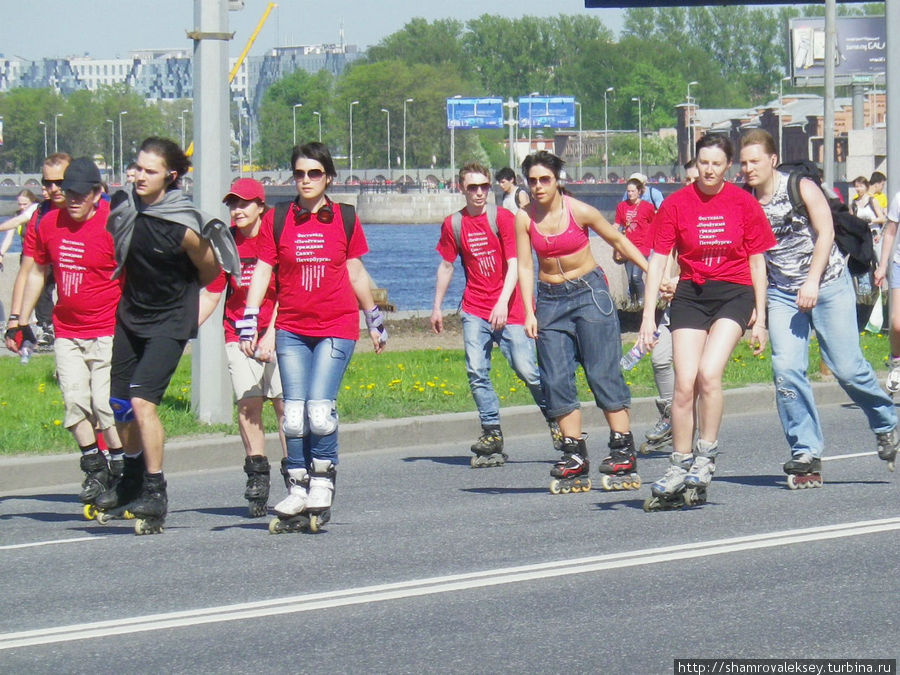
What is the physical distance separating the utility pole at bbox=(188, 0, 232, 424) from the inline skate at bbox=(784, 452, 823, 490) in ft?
14.7

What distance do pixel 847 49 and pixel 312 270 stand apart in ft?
256

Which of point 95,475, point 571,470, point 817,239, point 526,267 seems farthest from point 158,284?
point 817,239

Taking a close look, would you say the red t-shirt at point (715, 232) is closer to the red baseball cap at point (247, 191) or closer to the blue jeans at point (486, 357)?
the red baseball cap at point (247, 191)

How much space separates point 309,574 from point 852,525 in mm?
2535

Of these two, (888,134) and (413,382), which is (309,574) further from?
(888,134)

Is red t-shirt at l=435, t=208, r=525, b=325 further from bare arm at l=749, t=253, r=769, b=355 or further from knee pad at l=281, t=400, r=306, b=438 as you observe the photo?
knee pad at l=281, t=400, r=306, b=438

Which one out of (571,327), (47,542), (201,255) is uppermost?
(201,255)

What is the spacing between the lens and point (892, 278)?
10.7 m

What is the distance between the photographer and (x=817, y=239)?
326 inches

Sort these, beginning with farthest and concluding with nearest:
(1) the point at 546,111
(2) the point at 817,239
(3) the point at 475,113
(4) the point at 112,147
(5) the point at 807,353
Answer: (4) the point at 112,147 → (3) the point at 475,113 → (1) the point at 546,111 → (5) the point at 807,353 → (2) the point at 817,239

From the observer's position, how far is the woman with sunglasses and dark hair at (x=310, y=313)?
25.4 feet

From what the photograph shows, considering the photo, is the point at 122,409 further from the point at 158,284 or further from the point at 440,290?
the point at 440,290

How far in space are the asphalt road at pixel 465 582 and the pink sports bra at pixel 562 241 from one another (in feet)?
4.33

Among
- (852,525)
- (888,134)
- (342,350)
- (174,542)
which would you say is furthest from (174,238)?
(888,134)
